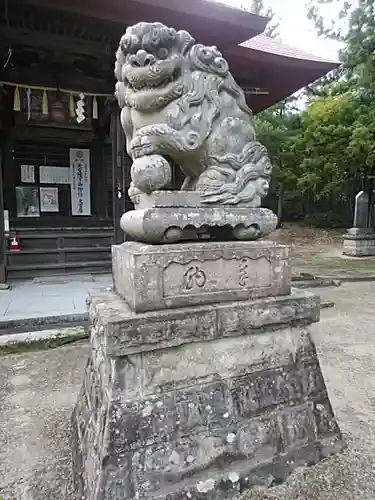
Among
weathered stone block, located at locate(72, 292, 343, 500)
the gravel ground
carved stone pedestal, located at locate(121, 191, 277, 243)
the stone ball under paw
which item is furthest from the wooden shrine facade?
weathered stone block, located at locate(72, 292, 343, 500)

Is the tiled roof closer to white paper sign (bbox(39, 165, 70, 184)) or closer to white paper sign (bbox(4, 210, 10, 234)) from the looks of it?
white paper sign (bbox(39, 165, 70, 184))

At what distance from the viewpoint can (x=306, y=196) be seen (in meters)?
18.7

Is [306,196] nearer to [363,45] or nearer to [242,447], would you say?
[363,45]

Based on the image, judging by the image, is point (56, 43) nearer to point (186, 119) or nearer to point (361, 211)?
point (186, 119)

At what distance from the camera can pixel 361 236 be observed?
10484 millimetres

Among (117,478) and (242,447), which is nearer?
(117,478)

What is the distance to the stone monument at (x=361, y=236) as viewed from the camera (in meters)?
10.4

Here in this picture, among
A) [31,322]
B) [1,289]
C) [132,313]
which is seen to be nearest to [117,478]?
[132,313]

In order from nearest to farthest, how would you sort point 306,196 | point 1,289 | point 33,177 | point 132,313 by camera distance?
point 132,313
point 1,289
point 33,177
point 306,196

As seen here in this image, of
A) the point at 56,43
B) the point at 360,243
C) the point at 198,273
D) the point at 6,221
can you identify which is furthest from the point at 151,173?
the point at 360,243

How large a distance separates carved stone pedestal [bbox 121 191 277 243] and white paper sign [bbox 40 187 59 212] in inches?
212

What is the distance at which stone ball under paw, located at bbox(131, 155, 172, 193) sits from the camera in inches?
63.1

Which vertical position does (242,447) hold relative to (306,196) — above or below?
below

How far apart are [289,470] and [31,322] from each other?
2.82 metres
